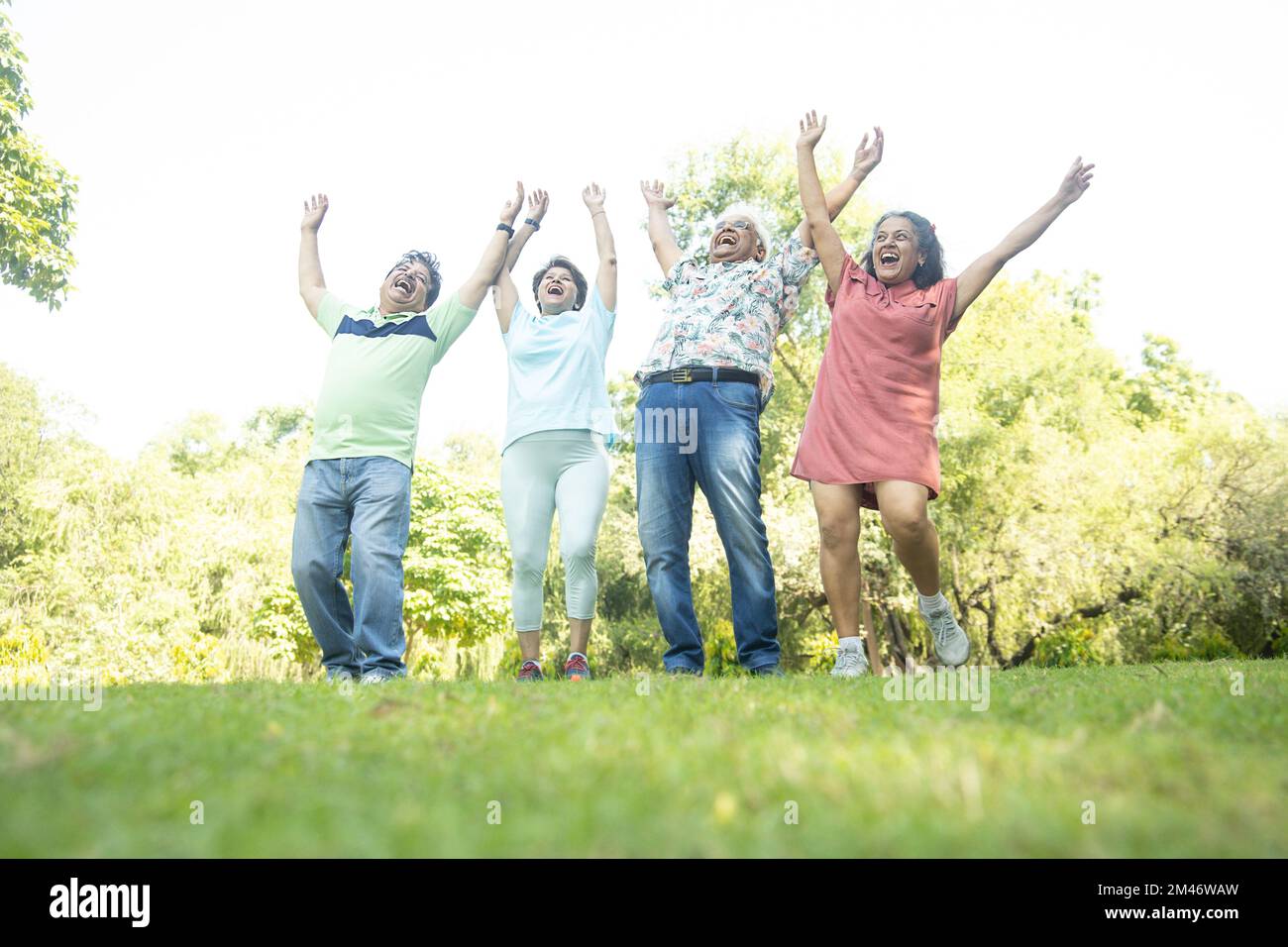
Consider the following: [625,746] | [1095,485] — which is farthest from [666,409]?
[1095,485]

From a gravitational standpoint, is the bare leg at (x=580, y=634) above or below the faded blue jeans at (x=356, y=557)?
below

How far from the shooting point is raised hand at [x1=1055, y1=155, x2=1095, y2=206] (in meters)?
4.61

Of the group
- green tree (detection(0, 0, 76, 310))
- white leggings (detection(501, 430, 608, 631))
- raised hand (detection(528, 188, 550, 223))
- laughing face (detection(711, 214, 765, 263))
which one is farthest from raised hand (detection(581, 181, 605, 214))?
green tree (detection(0, 0, 76, 310))

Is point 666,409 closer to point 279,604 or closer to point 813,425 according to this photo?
point 813,425

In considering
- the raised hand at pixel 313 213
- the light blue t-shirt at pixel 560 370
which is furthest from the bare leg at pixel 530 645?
the raised hand at pixel 313 213

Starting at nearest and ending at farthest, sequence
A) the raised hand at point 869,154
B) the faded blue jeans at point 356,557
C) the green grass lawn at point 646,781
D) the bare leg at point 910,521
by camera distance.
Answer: the green grass lawn at point 646,781, the bare leg at point 910,521, the faded blue jeans at point 356,557, the raised hand at point 869,154

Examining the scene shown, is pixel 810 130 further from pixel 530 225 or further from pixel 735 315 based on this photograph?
pixel 530 225

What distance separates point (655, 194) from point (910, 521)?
2675mm

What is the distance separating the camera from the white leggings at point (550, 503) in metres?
4.93

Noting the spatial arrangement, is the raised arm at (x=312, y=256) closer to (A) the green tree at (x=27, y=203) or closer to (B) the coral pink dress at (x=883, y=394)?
(B) the coral pink dress at (x=883, y=394)

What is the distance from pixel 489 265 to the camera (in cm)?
545

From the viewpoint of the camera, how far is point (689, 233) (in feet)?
66.2
